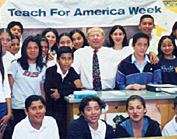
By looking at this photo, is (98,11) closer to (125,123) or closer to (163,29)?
(163,29)

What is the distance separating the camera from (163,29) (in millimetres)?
5215

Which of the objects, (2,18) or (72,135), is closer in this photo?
(72,135)

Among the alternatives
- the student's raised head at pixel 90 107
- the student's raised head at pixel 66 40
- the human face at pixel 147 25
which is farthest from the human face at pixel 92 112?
the human face at pixel 147 25

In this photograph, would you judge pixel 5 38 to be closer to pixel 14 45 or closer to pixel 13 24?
pixel 14 45

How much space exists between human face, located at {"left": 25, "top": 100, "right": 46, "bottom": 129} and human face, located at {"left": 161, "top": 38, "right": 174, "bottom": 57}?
1.79 m

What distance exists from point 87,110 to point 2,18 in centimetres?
217

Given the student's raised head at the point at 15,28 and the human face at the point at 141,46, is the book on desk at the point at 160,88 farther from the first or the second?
the student's raised head at the point at 15,28

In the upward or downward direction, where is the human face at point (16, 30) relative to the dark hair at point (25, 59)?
upward

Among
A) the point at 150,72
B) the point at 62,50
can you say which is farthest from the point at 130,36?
the point at 62,50

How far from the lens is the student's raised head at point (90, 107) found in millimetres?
3260

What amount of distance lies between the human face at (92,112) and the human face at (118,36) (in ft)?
4.71

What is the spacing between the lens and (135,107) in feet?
11.1

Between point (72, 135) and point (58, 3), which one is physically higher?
point (58, 3)

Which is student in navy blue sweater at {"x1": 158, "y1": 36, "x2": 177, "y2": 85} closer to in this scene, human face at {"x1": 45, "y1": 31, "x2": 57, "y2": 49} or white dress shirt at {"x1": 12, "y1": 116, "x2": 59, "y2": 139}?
human face at {"x1": 45, "y1": 31, "x2": 57, "y2": 49}
